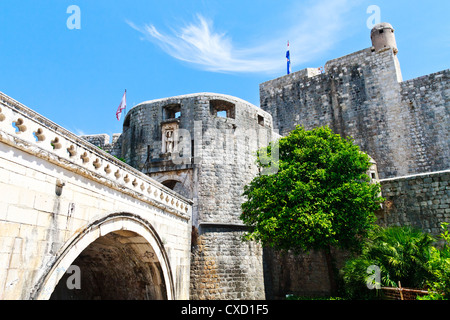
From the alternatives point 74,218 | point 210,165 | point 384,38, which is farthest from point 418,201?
point 74,218

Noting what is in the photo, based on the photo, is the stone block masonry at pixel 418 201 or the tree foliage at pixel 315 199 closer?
the tree foliage at pixel 315 199

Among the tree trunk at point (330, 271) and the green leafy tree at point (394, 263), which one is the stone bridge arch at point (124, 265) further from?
the tree trunk at point (330, 271)

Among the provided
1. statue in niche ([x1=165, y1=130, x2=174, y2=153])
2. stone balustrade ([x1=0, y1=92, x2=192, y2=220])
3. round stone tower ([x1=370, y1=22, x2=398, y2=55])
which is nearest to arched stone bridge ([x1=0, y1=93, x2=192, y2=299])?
stone balustrade ([x1=0, y1=92, x2=192, y2=220])

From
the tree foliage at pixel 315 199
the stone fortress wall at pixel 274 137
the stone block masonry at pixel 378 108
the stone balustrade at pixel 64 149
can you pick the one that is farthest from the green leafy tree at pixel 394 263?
the stone block masonry at pixel 378 108

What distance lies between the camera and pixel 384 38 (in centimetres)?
2252

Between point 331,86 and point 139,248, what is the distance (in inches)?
739

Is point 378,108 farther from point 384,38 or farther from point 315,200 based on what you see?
point 315,200

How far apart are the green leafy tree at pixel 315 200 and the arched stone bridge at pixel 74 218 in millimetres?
4039

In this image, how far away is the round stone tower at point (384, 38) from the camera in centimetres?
2233

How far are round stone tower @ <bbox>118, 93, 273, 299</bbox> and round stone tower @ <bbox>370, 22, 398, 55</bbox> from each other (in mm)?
10575

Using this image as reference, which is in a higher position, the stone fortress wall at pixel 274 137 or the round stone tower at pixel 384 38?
the round stone tower at pixel 384 38

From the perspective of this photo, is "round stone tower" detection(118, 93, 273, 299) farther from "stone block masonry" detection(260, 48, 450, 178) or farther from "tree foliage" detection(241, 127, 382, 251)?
"stone block masonry" detection(260, 48, 450, 178)

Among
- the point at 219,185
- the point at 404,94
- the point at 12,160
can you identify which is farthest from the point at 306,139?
the point at 12,160

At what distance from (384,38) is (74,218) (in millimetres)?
22722
